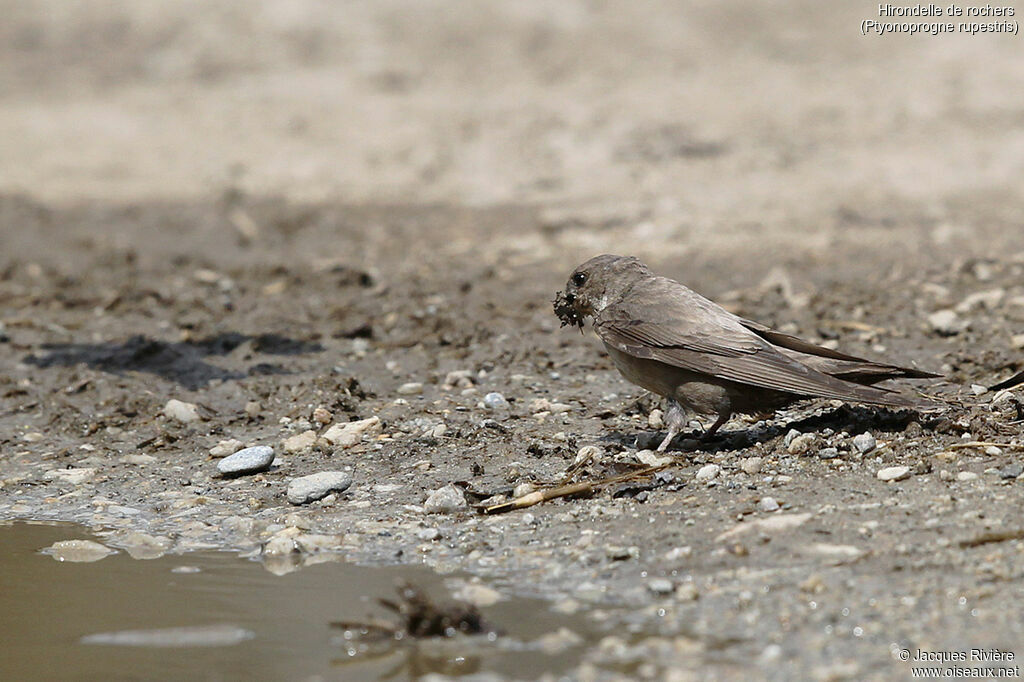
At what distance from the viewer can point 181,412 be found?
658 cm

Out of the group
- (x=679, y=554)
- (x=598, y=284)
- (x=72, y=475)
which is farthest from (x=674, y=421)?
(x=72, y=475)

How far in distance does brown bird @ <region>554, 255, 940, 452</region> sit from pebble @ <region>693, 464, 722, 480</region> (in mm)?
319

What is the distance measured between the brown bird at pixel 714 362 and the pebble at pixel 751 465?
0.28m

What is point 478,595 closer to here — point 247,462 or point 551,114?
point 247,462

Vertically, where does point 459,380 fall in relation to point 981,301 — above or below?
below

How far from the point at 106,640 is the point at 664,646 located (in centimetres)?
181

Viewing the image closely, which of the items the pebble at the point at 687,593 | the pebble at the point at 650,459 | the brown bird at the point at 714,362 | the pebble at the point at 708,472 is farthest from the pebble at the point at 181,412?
the pebble at the point at 687,593

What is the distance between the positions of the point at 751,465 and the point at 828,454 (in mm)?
315

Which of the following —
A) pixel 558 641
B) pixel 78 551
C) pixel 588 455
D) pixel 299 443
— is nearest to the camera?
pixel 558 641

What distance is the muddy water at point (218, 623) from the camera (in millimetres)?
3662

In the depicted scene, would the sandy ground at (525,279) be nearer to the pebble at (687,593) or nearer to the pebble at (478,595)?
the pebble at (687,593)

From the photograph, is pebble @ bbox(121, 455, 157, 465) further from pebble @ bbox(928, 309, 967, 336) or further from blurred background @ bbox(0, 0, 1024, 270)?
blurred background @ bbox(0, 0, 1024, 270)

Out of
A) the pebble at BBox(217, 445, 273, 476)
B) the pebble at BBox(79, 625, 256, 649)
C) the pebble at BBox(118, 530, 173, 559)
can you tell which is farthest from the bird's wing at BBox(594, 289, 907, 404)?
the pebble at BBox(79, 625, 256, 649)

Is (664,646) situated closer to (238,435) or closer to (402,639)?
(402,639)
